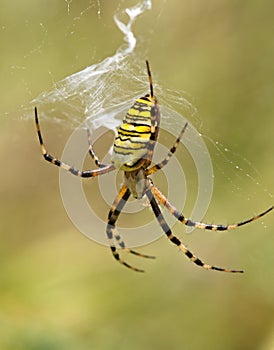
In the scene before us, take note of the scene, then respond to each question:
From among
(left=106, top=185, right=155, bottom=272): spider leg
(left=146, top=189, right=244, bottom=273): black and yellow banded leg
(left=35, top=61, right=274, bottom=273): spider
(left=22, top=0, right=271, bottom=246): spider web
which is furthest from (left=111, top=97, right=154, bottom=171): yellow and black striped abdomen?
(left=106, top=185, right=155, bottom=272): spider leg

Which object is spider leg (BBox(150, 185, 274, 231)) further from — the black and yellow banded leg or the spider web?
the spider web

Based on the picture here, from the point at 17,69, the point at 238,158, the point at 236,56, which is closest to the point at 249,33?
the point at 236,56

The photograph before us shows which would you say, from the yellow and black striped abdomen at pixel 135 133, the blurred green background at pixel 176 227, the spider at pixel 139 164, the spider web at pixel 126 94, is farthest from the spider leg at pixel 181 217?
the yellow and black striped abdomen at pixel 135 133

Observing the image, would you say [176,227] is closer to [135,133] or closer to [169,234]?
[169,234]

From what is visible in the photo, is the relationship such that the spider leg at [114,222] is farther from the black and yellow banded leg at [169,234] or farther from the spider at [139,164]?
the black and yellow banded leg at [169,234]

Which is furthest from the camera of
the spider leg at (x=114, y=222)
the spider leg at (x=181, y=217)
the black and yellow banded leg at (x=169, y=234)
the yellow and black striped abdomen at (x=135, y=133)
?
the spider leg at (x=114, y=222)

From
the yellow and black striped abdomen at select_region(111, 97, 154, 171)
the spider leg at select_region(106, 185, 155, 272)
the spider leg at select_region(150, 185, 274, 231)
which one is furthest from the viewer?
the spider leg at select_region(106, 185, 155, 272)

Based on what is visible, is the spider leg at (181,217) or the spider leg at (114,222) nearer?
the spider leg at (181,217)

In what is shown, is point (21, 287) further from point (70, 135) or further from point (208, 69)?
point (208, 69)
